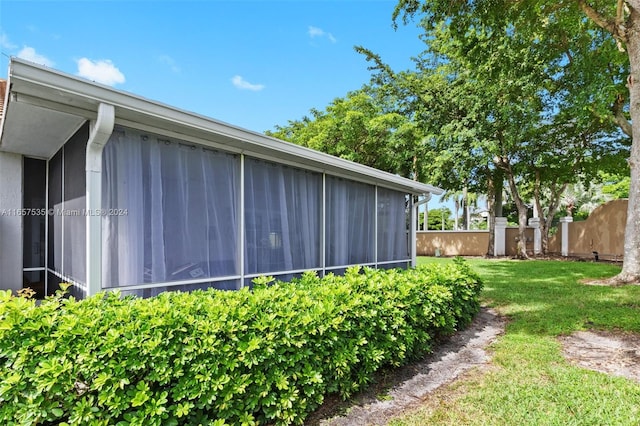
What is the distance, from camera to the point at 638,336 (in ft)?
15.9

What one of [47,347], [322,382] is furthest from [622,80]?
[47,347]

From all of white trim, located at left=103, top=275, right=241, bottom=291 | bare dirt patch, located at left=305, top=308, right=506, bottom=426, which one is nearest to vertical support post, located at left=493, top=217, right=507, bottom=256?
bare dirt patch, located at left=305, top=308, right=506, bottom=426

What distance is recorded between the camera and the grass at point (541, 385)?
2840 mm

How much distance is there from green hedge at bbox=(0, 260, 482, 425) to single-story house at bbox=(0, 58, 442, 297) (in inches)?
36.9

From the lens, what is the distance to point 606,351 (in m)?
4.36

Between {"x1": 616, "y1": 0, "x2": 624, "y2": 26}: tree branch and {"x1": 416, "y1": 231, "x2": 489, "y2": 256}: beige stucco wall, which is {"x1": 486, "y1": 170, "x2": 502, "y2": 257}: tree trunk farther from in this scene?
{"x1": 616, "y1": 0, "x2": 624, "y2": 26}: tree branch

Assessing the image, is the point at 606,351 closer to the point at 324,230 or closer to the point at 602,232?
the point at 324,230

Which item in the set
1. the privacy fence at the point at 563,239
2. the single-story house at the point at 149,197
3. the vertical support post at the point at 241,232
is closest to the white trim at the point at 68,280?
the single-story house at the point at 149,197

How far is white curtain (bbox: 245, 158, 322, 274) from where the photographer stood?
4695mm

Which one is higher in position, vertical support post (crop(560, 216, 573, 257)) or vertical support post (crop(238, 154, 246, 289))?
vertical support post (crop(238, 154, 246, 289))

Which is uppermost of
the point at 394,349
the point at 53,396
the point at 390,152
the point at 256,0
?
the point at 256,0

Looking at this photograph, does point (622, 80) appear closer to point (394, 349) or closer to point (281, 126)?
point (394, 349)

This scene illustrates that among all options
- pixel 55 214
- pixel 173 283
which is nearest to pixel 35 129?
pixel 55 214

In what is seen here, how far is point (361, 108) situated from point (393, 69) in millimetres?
2305
